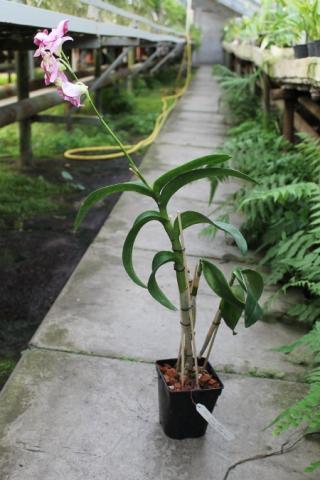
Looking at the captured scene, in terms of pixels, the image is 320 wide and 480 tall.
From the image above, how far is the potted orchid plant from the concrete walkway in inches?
6.2

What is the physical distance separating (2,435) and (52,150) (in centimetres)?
540

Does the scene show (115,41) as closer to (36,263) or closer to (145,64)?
(36,263)

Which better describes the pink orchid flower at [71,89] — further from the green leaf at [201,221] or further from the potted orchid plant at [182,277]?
the green leaf at [201,221]

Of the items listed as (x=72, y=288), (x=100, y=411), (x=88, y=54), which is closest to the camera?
(x=100, y=411)

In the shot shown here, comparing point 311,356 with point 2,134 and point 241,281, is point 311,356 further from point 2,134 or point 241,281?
point 2,134

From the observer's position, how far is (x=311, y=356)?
272cm

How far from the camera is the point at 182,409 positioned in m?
2.00

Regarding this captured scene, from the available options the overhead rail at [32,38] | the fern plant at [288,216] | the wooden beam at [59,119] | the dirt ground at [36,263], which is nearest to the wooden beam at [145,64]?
the overhead rail at [32,38]

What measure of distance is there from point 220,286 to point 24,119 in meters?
4.54

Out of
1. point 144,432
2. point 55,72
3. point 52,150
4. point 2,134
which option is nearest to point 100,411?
point 144,432

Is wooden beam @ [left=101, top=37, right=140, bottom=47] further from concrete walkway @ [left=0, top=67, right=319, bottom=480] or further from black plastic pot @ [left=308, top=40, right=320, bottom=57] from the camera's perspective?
concrete walkway @ [left=0, top=67, right=319, bottom=480]

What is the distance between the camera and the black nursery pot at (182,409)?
1956 millimetres

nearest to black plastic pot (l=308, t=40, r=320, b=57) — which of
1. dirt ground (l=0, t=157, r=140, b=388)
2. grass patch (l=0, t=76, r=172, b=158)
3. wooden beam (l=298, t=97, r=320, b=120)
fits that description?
wooden beam (l=298, t=97, r=320, b=120)

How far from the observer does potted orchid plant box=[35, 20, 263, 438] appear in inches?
68.2
